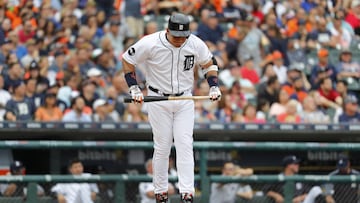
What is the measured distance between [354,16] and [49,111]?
23.6ft

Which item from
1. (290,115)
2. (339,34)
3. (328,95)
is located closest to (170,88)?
(290,115)

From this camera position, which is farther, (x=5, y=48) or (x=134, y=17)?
(x=134, y=17)

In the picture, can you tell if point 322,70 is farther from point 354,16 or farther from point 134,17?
point 134,17

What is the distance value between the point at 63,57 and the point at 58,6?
71.5 inches

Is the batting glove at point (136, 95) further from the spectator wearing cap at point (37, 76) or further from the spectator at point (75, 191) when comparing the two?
the spectator wearing cap at point (37, 76)

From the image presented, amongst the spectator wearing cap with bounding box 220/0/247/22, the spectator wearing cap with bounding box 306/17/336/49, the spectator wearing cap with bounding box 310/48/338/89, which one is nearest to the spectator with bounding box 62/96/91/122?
the spectator wearing cap with bounding box 310/48/338/89

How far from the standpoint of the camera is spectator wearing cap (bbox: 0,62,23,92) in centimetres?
1325

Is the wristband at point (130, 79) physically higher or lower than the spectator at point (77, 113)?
higher

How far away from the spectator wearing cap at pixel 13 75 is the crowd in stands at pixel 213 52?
0.05ft

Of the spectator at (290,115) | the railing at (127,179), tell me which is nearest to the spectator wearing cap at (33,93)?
the railing at (127,179)

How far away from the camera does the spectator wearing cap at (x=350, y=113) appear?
47.2 ft

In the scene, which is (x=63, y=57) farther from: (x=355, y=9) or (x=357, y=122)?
(x=355, y=9)

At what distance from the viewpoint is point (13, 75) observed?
44.0 feet

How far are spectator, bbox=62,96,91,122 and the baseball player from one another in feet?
10.5
